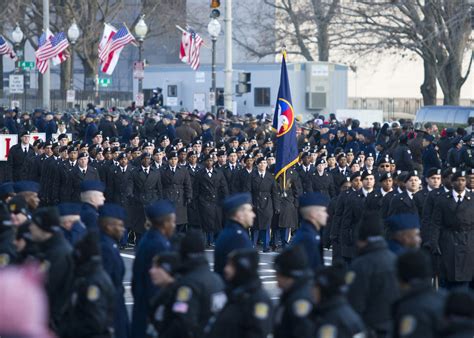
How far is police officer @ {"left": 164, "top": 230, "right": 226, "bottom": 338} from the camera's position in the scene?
8.97 meters

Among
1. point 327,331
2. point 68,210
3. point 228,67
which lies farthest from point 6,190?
point 228,67

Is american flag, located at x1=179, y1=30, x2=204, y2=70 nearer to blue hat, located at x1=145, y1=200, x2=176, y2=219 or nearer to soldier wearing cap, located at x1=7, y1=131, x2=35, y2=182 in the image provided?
soldier wearing cap, located at x1=7, y1=131, x2=35, y2=182

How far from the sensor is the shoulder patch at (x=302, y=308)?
8.10 m

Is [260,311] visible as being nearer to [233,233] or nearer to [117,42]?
[233,233]

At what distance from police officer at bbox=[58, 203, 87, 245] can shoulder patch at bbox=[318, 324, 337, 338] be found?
14.2 ft

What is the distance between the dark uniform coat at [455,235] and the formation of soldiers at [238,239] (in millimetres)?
14

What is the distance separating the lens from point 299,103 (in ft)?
181

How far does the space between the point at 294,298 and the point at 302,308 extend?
103mm

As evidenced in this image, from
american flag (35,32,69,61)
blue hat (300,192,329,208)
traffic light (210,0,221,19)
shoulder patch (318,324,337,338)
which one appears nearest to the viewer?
shoulder patch (318,324,337,338)

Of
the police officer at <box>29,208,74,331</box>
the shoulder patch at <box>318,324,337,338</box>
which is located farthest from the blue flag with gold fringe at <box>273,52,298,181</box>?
the shoulder patch at <box>318,324,337,338</box>

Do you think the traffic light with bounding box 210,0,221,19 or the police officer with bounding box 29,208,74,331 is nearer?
the police officer with bounding box 29,208,74,331

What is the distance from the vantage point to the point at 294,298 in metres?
8.18

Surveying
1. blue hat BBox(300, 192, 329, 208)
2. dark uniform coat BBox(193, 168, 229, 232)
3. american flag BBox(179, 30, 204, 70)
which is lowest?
dark uniform coat BBox(193, 168, 229, 232)

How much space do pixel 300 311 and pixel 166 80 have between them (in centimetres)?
4940
